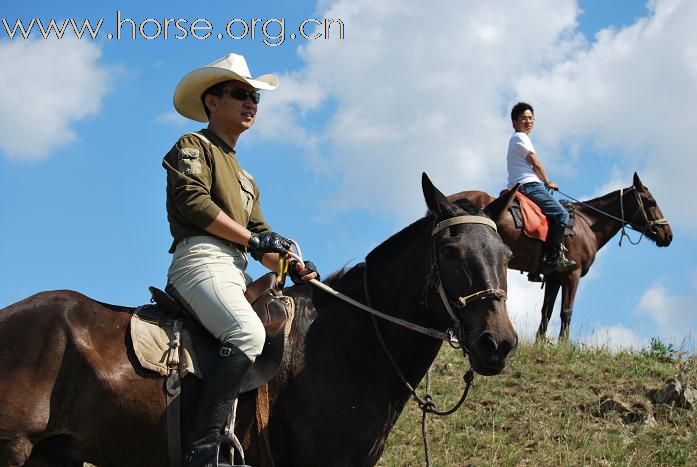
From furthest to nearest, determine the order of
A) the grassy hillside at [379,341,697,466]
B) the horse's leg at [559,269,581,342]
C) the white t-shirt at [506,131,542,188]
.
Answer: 1. the horse's leg at [559,269,581,342]
2. the white t-shirt at [506,131,542,188]
3. the grassy hillside at [379,341,697,466]

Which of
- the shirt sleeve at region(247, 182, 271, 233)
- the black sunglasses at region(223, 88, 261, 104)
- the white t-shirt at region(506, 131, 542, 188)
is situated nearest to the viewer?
the black sunglasses at region(223, 88, 261, 104)

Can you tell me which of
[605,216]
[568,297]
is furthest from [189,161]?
[605,216]

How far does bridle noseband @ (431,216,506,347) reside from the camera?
215 inches

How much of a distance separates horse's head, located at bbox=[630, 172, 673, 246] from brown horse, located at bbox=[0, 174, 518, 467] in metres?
10.5

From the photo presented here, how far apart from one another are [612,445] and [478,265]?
197 inches

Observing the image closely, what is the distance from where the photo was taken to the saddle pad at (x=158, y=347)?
5605 mm

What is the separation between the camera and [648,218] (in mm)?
15820

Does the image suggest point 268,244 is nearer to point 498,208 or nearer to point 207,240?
point 207,240

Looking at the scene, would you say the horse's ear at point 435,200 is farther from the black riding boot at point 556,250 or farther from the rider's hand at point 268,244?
the black riding boot at point 556,250

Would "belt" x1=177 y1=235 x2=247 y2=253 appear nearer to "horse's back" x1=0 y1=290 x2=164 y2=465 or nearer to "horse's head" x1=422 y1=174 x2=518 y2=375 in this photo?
"horse's back" x1=0 y1=290 x2=164 y2=465

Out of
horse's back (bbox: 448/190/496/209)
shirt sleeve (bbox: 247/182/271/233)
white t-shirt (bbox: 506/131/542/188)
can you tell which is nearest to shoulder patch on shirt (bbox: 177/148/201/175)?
shirt sleeve (bbox: 247/182/271/233)

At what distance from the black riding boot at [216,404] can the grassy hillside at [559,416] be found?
4.46 metres

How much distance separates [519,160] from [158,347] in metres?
9.57

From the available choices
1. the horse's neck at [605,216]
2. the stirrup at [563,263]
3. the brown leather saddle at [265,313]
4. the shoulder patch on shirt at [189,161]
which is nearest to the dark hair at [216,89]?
the shoulder patch on shirt at [189,161]
